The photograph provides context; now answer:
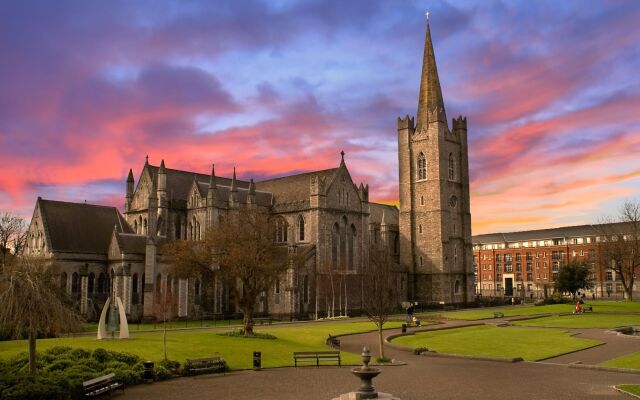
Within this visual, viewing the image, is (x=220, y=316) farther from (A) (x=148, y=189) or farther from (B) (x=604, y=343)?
(B) (x=604, y=343)

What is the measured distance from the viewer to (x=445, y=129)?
93875 mm

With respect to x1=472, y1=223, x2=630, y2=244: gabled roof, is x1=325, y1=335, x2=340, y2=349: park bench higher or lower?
lower

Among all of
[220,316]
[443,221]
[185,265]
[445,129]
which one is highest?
[445,129]

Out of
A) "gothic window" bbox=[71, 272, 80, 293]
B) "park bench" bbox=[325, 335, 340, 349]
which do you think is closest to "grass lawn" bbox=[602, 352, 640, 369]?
"park bench" bbox=[325, 335, 340, 349]

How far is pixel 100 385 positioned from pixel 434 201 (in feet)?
241

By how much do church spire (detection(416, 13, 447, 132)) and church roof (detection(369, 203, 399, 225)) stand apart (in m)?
17.8

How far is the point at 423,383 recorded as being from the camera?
26.6m

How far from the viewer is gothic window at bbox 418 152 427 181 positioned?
9369 centimetres

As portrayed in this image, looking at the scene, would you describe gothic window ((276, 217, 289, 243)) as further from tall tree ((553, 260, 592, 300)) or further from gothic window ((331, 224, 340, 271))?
tall tree ((553, 260, 592, 300))

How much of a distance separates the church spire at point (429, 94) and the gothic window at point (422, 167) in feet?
15.5

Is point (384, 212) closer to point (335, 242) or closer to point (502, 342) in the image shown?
point (335, 242)

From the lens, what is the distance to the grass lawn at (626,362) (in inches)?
1216

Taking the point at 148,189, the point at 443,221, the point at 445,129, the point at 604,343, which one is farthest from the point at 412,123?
the point at 604,343

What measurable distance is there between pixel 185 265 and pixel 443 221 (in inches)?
1897
